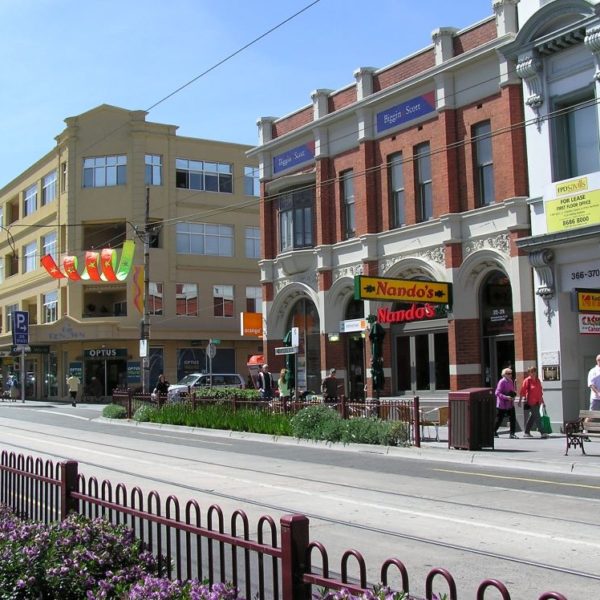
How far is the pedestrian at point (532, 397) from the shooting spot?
19.3m

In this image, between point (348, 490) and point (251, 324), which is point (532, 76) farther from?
point (251, 324)

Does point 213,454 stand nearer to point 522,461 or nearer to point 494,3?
point 522,461

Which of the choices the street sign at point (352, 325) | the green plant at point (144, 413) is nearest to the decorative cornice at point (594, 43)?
the street sign at point (352, 325)

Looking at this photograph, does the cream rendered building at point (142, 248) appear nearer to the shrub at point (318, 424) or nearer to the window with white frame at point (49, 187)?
the window with white frame at point (49, 187)

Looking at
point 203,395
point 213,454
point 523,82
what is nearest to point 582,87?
point 523,82

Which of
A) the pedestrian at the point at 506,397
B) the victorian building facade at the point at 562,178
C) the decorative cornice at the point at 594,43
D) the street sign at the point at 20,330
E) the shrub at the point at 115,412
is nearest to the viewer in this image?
the decorative cornice at the point at 594,43

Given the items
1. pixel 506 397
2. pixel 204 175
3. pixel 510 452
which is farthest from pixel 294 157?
pixel 204 175

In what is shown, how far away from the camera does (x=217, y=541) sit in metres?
6.32

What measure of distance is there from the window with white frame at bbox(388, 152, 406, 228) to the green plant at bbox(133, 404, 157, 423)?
10.4 metres

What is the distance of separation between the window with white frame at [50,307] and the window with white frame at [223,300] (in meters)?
10.1

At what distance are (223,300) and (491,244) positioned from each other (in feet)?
97.3

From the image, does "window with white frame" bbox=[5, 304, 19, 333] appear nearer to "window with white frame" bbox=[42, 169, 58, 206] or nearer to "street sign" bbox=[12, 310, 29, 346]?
"window with white frame" bbox=[42, 169, 58, 206]

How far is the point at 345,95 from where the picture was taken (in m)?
28.7

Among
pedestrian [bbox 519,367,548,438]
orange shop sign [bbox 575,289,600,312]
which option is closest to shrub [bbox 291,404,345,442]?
pedestrian [bbox 519,367,548,438]
